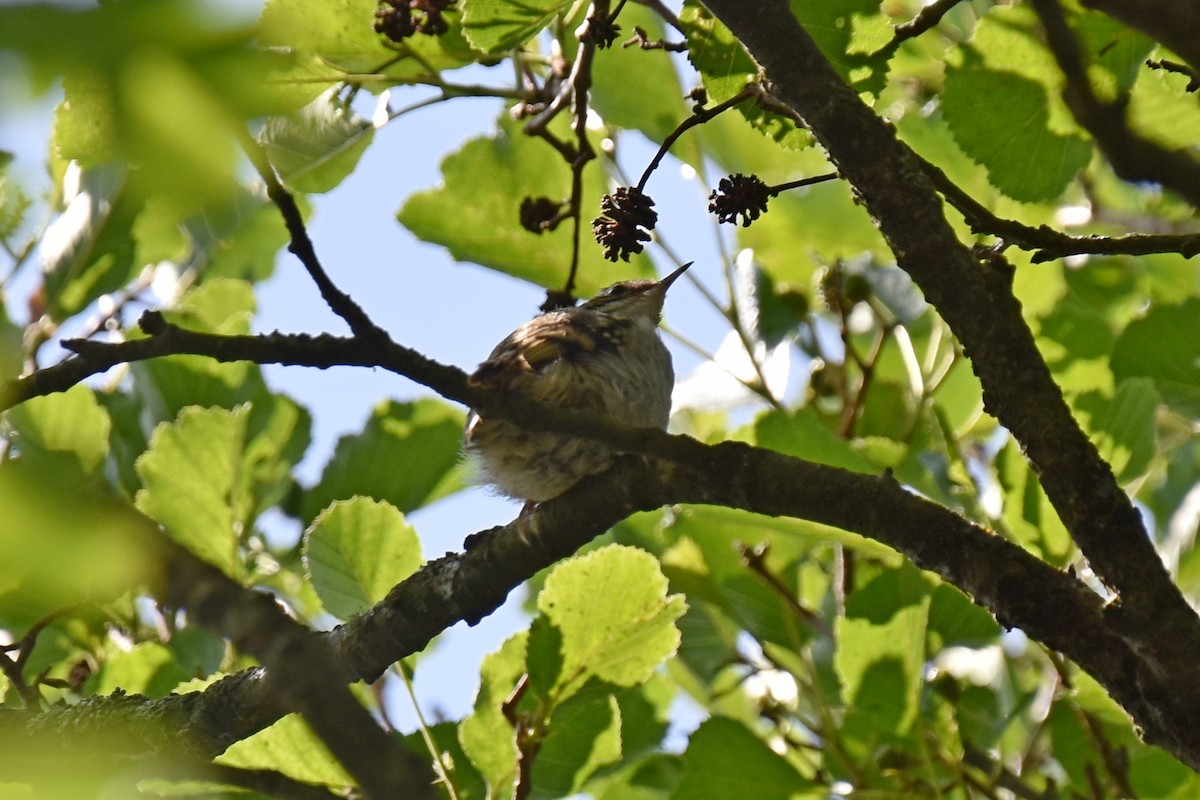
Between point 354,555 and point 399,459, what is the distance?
0.79 meters

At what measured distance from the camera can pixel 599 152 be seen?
11.4ft

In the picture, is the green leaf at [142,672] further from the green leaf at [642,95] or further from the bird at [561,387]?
the green leaf at [642,95]

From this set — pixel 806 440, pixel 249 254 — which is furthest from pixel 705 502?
pixel 249 254

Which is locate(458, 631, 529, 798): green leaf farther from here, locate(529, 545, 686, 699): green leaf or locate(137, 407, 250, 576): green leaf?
locate(137, 407, 250, 576): green leaf

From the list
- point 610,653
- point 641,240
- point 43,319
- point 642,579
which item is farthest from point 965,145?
point 43,319

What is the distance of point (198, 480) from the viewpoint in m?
2.99

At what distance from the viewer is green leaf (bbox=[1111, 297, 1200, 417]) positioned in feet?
A: 9.21

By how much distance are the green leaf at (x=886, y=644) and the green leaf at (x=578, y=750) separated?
1.76 ft

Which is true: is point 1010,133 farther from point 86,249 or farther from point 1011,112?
point 86,249

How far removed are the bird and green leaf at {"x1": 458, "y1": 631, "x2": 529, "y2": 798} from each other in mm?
420

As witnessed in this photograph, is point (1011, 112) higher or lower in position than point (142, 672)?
higher

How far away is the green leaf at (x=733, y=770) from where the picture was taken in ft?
9.27

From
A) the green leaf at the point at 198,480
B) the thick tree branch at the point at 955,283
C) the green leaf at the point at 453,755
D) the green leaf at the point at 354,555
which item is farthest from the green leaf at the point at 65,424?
the thick tree branch at the point at 955,283

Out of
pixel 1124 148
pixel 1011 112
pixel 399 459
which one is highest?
pixel 1011 112
